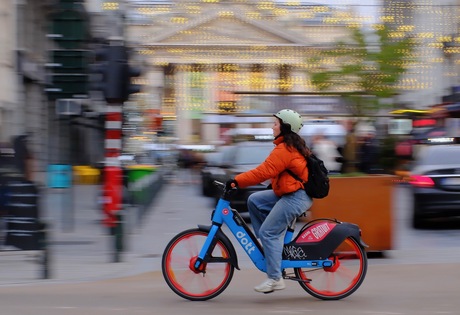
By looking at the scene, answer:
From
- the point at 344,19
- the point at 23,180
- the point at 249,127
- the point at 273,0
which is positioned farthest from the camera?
the point at 273,0

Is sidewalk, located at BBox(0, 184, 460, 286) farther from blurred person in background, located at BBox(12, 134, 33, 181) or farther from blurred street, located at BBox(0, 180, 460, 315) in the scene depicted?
blurred person in background, located at BBox(12, 134, 33, 181)

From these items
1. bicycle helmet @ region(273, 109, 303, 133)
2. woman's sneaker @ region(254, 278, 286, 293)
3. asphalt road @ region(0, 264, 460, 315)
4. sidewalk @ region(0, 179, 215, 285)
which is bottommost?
sidewalk @ region(0, 179, 215, 285)

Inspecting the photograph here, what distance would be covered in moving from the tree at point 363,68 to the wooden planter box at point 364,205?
254 inches

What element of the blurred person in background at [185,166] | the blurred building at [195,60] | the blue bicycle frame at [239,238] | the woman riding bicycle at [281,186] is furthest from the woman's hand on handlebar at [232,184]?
the blurred person in background at [185,166]

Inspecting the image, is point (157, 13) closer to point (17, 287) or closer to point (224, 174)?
point (224, 174)

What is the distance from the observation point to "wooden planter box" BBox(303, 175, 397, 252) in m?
10.4

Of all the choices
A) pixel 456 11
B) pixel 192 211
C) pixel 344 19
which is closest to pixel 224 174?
pixel 192 211

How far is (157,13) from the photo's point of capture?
68.5m

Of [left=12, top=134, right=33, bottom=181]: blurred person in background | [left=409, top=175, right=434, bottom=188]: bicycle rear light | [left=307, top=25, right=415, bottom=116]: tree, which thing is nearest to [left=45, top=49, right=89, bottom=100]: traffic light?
[left=12, top=134, right=33, bottom=181]: blurred person in background

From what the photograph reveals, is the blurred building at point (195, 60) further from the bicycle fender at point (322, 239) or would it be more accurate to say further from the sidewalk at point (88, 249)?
the bicycle fender at point (322, 239)

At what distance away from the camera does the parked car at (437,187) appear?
1373 centimetres

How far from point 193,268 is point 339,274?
120 centimetres

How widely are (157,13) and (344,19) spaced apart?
47.8 meters

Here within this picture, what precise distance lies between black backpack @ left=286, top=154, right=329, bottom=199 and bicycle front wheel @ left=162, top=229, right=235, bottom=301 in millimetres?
817
